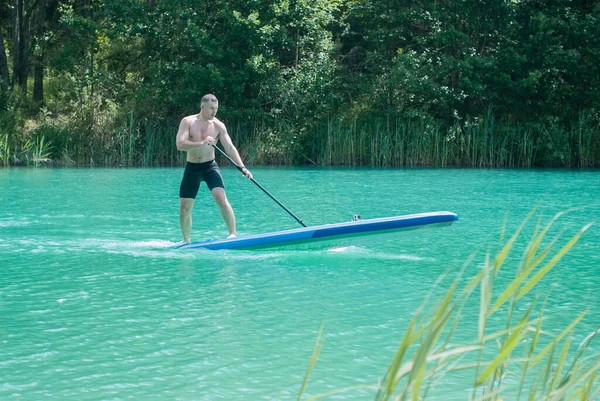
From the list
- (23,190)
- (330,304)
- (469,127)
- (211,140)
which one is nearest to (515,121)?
(469,127)

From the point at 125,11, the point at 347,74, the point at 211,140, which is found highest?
the point at 125,11

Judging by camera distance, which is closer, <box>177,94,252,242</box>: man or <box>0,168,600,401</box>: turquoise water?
<box>0,168,600,401</box>: turquoise water

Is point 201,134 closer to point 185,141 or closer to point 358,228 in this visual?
point 185,141

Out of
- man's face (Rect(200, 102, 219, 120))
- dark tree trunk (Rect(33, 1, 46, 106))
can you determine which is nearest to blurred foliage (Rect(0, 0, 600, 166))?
dark tree trunk (Rect(33, 1, 46, 106))

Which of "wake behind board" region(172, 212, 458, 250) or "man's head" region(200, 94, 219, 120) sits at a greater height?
"man's head" region(200, 94, 219, 120)

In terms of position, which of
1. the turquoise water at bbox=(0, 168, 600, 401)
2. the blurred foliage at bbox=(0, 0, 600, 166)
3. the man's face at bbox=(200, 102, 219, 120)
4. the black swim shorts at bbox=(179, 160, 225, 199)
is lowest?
the turquoise water at bbox=(0, 168, 600, 401)

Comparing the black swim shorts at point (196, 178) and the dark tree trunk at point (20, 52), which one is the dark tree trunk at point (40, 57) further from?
the black swim shorts at point (196, 178)

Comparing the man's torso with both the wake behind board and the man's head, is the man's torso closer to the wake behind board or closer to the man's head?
the man's head

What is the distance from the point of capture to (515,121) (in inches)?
1125

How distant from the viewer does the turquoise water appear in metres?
4.57

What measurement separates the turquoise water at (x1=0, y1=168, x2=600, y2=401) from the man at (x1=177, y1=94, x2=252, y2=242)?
19.1 inches

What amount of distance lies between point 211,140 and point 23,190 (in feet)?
32.5

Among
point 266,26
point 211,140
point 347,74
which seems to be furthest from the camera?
point 347,74

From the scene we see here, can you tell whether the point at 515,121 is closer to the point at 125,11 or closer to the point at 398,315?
the point at 125,11
